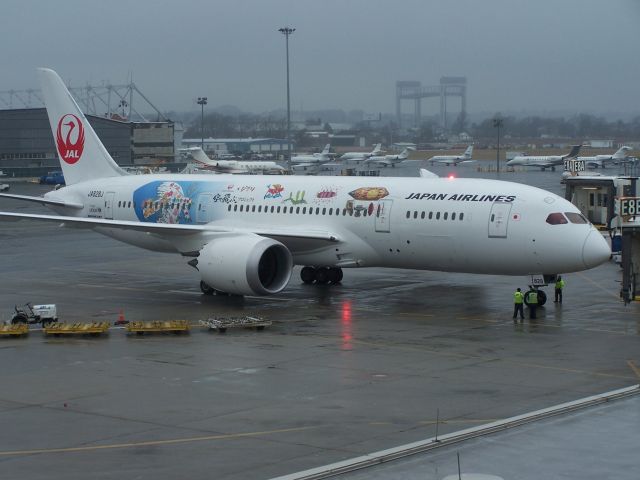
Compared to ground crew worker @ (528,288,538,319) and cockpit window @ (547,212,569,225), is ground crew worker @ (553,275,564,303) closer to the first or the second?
ground crew worker @ (528,288,538,319)

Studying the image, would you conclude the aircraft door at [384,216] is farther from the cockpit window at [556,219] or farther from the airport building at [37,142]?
the airport building at [37,142]

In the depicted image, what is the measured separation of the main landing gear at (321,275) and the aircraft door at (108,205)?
9.25 meters

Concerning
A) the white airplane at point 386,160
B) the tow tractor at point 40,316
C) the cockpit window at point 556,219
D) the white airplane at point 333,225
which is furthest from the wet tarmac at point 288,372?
the white airplane at point 386,160

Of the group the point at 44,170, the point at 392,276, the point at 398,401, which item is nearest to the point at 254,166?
the point at 44,170

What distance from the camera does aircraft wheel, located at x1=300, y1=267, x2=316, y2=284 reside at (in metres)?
42.8

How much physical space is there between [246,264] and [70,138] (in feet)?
53.1

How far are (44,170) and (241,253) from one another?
368 ft

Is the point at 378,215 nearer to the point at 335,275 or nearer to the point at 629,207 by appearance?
the point at 335,275

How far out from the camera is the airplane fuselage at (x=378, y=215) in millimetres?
35250

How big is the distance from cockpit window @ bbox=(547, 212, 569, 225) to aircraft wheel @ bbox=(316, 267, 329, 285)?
10.5 m

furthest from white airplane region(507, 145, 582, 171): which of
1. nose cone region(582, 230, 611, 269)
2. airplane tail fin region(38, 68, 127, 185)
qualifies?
nose cone region(582, 230, 611, 269)

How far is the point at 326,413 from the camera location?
21875 millimetres

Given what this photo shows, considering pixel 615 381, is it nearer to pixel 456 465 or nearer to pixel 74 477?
pixel 456 465

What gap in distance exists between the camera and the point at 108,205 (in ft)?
152
